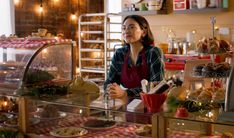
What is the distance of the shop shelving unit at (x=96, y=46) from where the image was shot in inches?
278

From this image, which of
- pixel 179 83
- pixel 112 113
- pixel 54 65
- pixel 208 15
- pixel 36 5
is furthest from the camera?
pixel 36 5

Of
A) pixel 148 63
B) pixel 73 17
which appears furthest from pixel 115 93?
pixel 73 17

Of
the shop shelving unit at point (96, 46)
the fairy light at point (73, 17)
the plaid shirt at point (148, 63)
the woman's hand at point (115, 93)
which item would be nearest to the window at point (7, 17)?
the shop shelving unit at point (96, 46)

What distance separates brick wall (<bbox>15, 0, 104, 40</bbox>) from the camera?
23.6 feet

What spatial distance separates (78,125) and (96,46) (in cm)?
564

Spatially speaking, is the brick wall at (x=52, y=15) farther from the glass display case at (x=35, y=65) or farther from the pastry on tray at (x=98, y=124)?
the pastry on tray at (x=98, y=124)

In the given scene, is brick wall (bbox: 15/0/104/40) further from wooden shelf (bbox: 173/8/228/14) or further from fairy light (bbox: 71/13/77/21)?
wooden shelf (bbox: 173/8/228/14)

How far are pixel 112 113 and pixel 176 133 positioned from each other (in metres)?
0.36

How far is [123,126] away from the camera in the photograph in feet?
6.84

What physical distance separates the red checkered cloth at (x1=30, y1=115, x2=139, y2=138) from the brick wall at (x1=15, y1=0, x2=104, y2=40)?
5.22m

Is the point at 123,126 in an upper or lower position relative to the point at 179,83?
lower

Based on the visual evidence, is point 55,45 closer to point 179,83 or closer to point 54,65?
point 54,65

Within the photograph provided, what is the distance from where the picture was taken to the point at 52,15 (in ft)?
25.7

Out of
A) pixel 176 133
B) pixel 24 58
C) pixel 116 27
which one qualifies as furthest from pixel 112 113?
pixel 116 27
